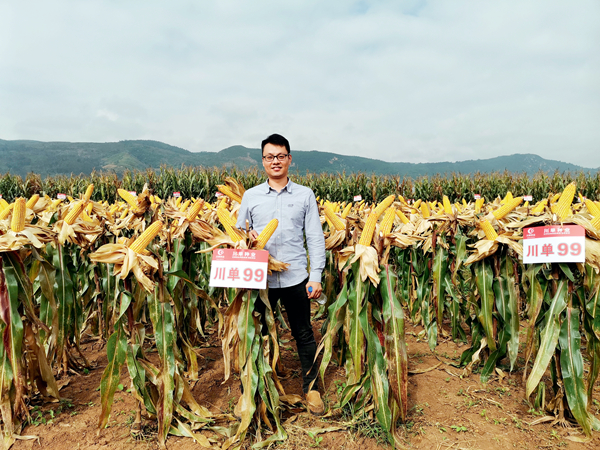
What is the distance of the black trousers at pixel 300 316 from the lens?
2920 millimetres

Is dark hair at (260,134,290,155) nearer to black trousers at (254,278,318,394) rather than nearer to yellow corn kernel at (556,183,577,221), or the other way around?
black trousers at (254,278,318,394)

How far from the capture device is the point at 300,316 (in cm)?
302

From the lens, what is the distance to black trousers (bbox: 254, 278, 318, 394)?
292cm

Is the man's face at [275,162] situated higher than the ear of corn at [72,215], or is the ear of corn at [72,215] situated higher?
the man's face at [275,162]

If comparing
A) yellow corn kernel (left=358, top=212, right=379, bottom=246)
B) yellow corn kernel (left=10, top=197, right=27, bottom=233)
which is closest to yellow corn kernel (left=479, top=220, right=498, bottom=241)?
yellow corn kernel (left=358, top=212, right=379, bottom=246)

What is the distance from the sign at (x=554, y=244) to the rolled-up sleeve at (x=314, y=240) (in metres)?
1.59

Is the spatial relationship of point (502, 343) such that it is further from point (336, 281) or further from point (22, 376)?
point (22, 376)

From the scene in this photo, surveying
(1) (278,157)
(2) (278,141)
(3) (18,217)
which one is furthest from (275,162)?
(3) (18,217)

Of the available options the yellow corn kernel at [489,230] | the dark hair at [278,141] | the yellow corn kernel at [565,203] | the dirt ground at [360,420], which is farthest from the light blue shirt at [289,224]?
the yellow corn kernel at [565,203]

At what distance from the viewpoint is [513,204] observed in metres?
3.20

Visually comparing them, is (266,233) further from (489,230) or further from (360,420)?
(489,230)

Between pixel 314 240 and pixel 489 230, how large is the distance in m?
1.62

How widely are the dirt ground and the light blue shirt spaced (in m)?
1.19

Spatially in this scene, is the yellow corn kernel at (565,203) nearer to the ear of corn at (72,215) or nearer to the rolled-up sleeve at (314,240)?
the rolled-up sleeve at (314,240)
